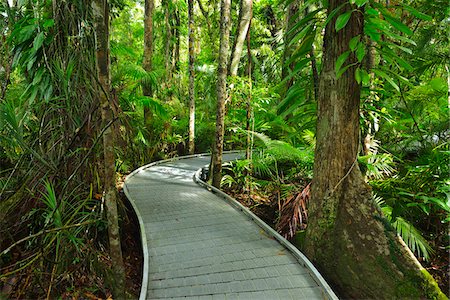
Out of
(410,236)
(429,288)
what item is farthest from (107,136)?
(410,236)

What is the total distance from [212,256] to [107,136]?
2.05 m

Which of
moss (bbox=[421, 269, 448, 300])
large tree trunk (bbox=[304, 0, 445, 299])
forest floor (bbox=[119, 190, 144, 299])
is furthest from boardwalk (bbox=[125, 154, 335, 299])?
moss (bbox=[421, 269, 448, 300])

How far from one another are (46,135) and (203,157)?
288 inches

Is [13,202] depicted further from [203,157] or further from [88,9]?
[203,157]

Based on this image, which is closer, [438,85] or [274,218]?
[438,85]

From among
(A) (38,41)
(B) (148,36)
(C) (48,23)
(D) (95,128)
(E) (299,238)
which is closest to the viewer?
(A) (38,41)

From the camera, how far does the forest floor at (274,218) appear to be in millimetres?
4430

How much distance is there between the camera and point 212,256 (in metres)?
3.85

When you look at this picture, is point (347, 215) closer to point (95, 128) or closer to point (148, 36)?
point (95, 128)

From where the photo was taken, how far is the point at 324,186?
3697 mm

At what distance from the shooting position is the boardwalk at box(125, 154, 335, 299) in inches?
124

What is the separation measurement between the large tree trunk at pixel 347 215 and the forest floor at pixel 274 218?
135cm

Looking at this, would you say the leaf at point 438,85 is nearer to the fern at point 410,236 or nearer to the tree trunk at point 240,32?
the fern at point 410,236

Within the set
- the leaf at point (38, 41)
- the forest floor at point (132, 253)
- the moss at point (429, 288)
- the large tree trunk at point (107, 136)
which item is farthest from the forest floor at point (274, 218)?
the leaf at point (38, 41)
